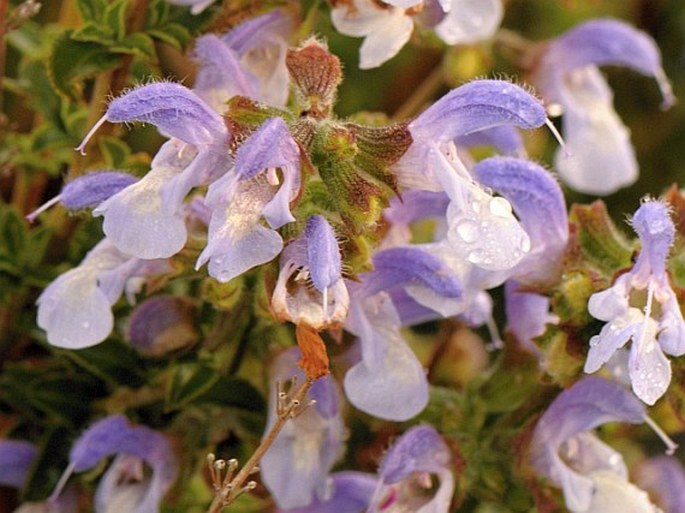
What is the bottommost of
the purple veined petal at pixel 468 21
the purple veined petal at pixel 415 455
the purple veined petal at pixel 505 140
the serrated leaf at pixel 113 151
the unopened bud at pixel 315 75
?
the purple veined petal at pixel 415 455

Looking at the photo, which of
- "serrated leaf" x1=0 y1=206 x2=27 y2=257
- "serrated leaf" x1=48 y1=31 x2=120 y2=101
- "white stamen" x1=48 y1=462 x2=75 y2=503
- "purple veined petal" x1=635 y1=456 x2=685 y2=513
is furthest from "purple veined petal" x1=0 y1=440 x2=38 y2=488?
"purple veined petal" x1=635 y1=456 x2=685 y2=513

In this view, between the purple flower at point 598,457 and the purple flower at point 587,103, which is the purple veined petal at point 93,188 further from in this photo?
the purple flower at point 587,103

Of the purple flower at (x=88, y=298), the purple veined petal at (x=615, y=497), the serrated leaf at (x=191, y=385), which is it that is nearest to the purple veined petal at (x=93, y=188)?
the purple flower at (x=88, y=298)

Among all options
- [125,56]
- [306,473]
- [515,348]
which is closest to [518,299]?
[515,348]

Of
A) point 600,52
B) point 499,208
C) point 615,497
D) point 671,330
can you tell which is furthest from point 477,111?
point 600,52

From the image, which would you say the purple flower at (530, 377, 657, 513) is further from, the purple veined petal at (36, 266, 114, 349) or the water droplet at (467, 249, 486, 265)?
the purple veined petal at (36, 266, 114, 349)
